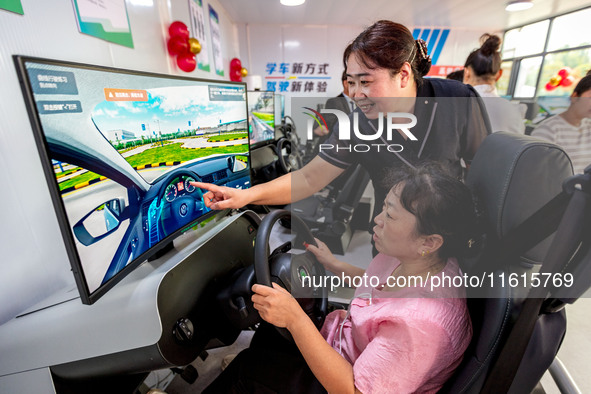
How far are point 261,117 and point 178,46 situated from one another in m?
1.18

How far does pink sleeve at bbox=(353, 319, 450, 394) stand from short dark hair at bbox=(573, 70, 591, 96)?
3.37 ft

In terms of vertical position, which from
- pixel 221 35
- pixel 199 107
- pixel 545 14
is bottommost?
pixel 199 107

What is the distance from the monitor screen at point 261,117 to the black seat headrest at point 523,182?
2563mm

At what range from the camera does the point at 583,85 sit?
1012 millimetres

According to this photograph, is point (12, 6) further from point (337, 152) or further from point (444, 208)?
point (444, 208)

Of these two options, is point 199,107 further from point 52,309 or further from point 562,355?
point 562,355

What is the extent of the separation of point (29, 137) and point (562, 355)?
9.41 feet

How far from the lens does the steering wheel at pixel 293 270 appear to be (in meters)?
0.85

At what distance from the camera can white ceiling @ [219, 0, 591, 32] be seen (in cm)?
490

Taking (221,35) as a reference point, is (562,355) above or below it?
below

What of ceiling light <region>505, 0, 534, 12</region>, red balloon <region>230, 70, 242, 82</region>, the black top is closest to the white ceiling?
ceiling light <region>505, 0, 534, 12</region>

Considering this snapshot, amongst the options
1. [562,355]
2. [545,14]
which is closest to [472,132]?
[562,355]

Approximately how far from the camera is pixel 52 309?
2.75 ft

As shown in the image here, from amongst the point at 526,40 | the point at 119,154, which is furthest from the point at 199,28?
the point at 526,40
